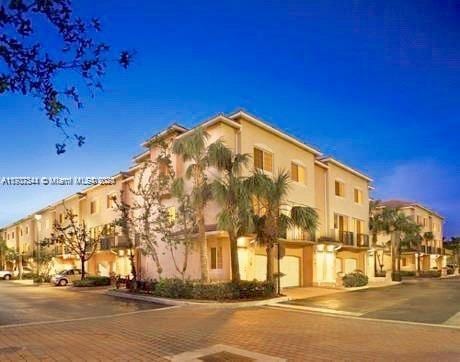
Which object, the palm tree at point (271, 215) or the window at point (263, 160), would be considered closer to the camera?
the palm tree at point (271, 215)

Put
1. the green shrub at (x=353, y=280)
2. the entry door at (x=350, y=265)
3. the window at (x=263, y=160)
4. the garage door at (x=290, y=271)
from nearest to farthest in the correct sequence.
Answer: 1. the window at (x=263, y=160)
2. the garage door at (x=290, y=271)
3. the green shrub at (x=353, y=280)
4. the entry door at (x=350, y=265)

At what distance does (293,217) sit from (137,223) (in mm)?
11596

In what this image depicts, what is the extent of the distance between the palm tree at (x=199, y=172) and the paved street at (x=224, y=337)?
5.34 meters

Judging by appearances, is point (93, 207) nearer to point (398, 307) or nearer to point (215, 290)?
point (215, 290)

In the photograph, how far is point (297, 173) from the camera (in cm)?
2897

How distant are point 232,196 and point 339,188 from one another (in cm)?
1763

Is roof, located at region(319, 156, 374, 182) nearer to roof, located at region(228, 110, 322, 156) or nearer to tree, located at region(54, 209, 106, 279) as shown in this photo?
roof, located at region(228, 110, 322, 156)

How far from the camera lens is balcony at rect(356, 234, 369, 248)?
36000 millimetres

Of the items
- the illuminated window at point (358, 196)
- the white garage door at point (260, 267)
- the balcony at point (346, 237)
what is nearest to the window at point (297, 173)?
the white garage door at point (260, 267)

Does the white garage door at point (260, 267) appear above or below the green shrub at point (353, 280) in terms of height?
above

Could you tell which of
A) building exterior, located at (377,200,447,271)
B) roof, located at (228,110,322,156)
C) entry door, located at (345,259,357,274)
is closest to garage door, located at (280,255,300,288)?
roof, located at (228,110,322,156)

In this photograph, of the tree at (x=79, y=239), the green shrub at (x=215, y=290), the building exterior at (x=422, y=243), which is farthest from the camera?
the building exterior at (x=422, y=243)

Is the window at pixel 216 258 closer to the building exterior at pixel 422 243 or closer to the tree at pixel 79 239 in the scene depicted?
the tree at pixel 79 239

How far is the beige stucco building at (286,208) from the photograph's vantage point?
926 inches
